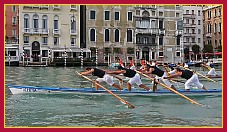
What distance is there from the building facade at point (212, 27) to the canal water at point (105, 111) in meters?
40.1

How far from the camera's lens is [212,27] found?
167 feet

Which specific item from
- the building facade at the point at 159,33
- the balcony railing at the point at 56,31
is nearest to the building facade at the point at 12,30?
the balcony railing at the point at 56,31

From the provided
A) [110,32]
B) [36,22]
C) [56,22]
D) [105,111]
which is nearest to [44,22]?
[36,22]

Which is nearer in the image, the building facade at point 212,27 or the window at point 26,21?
the window at point 26,21

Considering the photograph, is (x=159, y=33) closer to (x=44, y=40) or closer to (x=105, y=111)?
(x=44, y=40)

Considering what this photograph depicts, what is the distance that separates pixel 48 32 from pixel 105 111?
95.1 feet

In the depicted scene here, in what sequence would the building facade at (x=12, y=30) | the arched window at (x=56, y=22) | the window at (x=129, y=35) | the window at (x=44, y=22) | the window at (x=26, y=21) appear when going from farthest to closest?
1. the window at (x=129, y=35)
2. the arched window at (x=56, y=22)
3. the window at (x=44, y=22)
4. the window at (x=26, y=21)
5. the building facade at (x=12, y=30)

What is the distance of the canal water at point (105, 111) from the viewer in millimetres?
7364

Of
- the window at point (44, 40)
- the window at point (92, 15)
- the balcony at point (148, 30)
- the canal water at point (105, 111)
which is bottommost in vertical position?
the canal water at point (105, 111)

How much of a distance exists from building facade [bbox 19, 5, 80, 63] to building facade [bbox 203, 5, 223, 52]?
1966 centimetres

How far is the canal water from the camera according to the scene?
7.36m

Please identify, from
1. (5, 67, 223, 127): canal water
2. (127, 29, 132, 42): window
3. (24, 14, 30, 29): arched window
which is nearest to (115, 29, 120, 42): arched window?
(127, 29, 132, 42): window

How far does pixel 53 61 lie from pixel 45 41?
3.93 metres

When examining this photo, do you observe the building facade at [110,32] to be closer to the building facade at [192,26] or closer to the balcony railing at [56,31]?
the balcony railing at [56,31]
